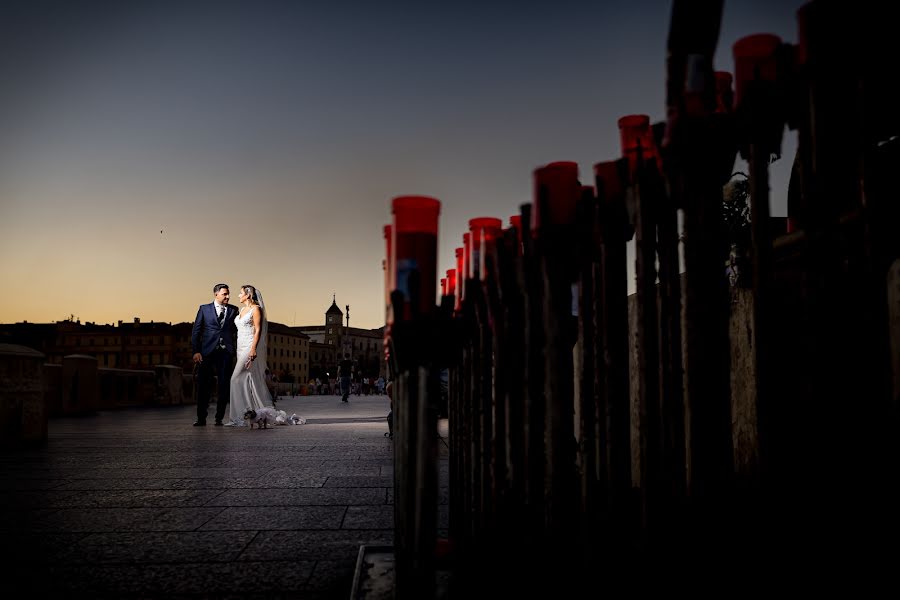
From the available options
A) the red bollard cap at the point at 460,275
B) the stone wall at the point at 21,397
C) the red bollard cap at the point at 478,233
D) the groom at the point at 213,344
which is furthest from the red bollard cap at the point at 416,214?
the groom at the point at 213,344

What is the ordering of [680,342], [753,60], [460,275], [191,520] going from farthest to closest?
[191,520] → [460,275] → [680,342] → [753,60]

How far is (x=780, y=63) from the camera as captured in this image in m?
0.97

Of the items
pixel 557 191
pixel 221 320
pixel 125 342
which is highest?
pixel 125 342

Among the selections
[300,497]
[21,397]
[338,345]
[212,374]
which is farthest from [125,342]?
[300,497]

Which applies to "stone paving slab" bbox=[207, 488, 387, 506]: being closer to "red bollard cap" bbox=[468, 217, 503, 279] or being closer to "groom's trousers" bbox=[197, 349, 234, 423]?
"red bollard cap" bbox=[468, 217, 503, 279]

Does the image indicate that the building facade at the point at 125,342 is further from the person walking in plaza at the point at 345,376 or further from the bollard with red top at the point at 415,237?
the bollard with red top at the point at 415,237

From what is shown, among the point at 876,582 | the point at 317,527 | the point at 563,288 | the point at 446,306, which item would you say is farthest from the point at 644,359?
the point at 317,527

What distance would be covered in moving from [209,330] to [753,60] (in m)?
9.89

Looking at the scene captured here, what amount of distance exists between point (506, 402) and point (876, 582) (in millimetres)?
886

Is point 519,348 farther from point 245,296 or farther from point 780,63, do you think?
point 245,296

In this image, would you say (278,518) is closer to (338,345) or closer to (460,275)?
(460,275)

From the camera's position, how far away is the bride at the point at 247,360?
986 cm

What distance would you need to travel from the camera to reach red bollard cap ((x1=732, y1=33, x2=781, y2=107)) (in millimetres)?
1048

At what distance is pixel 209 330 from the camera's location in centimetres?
1002
